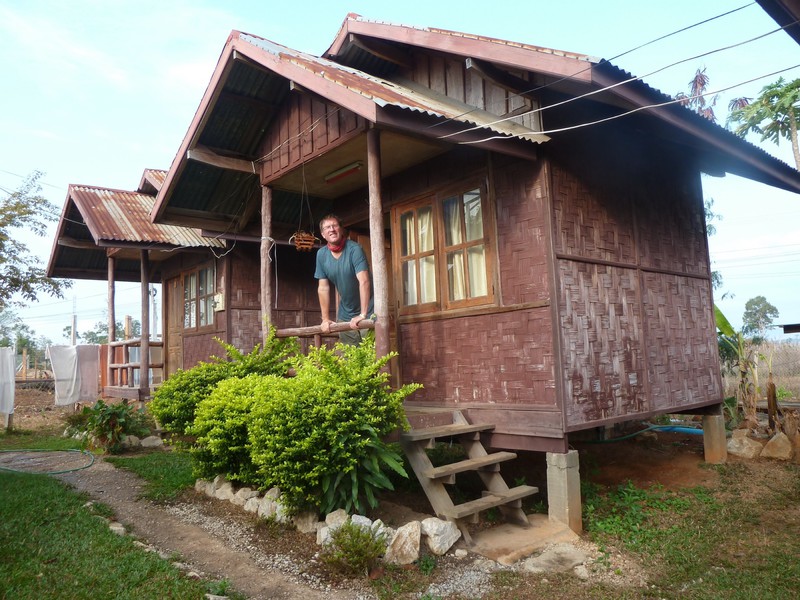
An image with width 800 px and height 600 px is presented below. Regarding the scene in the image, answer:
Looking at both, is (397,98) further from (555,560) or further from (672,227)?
(555,560)

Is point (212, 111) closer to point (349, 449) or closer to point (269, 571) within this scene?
point (349, 449)

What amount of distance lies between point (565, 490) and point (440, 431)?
1223 mm

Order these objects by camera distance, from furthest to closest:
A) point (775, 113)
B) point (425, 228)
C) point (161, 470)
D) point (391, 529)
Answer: point (775, 113), point (161, 470), point (425, 228), point (391, 529)

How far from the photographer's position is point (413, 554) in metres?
4.48

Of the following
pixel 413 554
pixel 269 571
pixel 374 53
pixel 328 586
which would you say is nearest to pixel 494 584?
pixel 413 554

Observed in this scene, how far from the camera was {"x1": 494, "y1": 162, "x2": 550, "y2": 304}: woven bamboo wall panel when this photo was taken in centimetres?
570

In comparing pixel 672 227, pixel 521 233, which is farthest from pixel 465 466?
pixel 672 227

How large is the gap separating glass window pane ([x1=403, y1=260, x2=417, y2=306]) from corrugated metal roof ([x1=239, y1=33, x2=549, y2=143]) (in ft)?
5.99

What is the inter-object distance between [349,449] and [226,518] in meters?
1.83

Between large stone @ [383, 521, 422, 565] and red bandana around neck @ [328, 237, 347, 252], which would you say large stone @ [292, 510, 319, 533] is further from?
red bandana around neck @ [328, 237, 347, 252]

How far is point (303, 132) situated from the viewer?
6.97 meters

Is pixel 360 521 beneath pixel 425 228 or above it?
beneath

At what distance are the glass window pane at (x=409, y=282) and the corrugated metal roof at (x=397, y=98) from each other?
1825 mm

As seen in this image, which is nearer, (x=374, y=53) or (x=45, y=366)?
(x=374, y=53)
